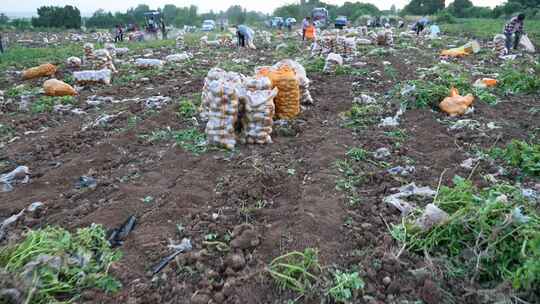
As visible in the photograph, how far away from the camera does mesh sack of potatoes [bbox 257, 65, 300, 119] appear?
483 centimetres

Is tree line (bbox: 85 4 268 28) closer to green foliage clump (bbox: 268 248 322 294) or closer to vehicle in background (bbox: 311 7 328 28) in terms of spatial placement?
vehicle in background (bbox: 311 7 328 28)

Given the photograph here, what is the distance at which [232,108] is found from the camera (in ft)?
13.4

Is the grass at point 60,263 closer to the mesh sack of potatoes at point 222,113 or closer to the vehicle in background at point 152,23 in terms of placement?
the mesh sack of potatoes at point 222,113

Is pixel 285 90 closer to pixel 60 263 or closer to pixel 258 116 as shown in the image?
pixel 258 116

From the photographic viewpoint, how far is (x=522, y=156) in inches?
137

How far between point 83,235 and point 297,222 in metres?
1.41

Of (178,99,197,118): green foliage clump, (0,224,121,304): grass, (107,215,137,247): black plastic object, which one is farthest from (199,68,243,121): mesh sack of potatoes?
(0,224,121,304): grass

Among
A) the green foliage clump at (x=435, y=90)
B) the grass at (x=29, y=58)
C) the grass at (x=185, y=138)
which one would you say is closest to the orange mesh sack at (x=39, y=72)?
the grass at (x=29, y=58)

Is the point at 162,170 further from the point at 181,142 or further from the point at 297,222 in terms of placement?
the point at 297,222

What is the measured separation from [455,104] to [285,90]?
2258 millimetres

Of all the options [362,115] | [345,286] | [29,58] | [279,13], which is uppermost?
[279,13]

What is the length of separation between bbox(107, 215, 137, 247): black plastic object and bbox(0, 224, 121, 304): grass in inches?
5.4

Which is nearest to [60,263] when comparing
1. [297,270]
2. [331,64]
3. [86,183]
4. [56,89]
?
[297,270]

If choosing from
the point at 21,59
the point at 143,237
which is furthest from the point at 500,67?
the point at 21,59
